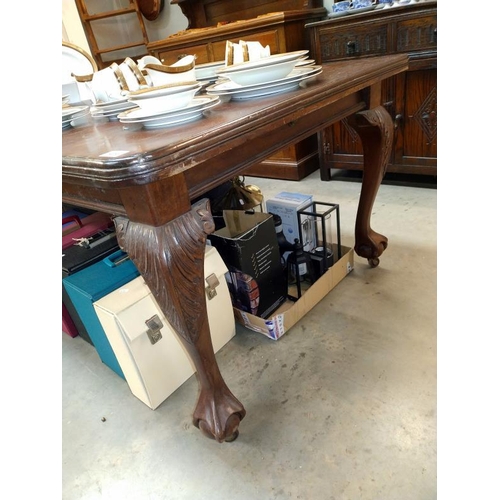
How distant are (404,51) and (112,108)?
1470 millimetres

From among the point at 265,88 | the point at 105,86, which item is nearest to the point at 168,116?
the point at 265,88

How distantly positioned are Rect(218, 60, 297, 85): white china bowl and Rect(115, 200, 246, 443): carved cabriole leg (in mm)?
331

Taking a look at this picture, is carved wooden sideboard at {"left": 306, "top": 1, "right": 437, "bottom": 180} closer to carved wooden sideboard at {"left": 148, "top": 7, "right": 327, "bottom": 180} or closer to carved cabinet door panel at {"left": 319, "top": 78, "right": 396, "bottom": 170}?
carved cabinet door panel at {"left": 319, "top": 78, "right": 396, "bottom": 170}

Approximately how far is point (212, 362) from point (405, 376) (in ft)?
1.80

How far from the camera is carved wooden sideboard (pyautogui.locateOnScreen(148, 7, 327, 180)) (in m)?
2.18

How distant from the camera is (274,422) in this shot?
0.99m

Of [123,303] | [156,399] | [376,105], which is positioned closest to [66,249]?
[123,303]

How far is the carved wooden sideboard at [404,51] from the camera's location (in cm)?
177

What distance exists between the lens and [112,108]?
3.49 feet

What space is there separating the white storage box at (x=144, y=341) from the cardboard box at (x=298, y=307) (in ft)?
0.53

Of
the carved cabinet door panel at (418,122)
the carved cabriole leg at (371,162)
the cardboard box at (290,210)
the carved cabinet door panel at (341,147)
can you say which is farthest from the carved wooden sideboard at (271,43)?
the carved cabriole leg at (371,162)

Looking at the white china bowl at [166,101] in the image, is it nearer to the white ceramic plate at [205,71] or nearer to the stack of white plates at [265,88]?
the stack of white plates at [265,88]
